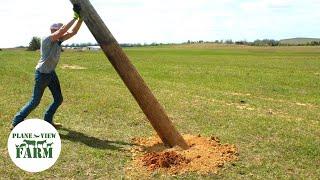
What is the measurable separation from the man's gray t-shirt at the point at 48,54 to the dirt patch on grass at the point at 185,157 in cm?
230

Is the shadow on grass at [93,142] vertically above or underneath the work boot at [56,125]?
underneath

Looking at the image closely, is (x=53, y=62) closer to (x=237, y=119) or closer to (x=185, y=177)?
(x=185, y=177)

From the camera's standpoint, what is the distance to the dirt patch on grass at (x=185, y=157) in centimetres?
730

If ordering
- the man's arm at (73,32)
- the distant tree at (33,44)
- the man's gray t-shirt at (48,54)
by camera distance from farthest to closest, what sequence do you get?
the distant tree at (33,44)
the man's gray t-shirt at (48,54)
the man's arm at (73,32)

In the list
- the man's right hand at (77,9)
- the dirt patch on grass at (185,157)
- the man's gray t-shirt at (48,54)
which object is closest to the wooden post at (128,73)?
the man's right hand at (77,9)

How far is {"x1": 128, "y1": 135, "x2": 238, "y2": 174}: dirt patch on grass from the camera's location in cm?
730

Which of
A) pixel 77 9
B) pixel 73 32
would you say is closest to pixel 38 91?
pixel 73 32

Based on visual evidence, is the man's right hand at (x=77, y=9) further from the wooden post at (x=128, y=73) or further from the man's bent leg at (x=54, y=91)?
the man's bent leg at (x=54, y=91)

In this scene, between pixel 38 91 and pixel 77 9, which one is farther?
pixel 38 91

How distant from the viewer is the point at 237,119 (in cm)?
1126

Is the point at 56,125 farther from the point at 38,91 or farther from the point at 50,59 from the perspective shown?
the point at 50,59

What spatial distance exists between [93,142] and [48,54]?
1.89 metres

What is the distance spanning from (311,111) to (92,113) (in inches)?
239

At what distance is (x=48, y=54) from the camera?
29.5 feet
